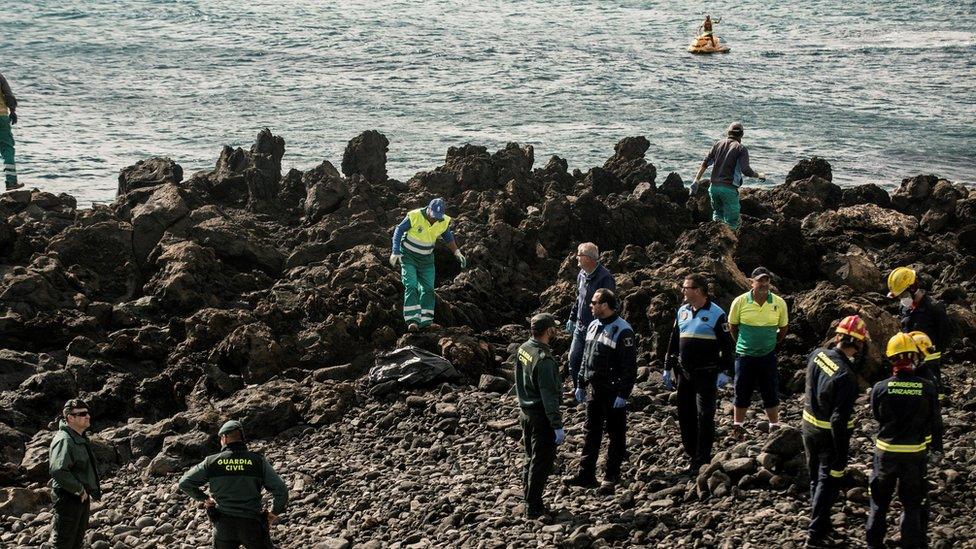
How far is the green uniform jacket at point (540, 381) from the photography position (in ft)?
33.3

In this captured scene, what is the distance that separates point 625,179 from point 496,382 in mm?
10322

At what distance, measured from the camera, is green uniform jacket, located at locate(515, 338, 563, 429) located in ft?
33.3

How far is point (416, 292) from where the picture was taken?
16.2m

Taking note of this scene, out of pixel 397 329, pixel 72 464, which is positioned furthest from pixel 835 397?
pixel 397 329

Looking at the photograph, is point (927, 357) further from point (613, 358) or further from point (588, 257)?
point (588, 257)

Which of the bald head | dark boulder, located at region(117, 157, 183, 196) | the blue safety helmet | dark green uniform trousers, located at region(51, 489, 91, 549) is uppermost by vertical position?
the bald head

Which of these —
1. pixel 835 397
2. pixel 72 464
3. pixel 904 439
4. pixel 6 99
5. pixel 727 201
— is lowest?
pixel 727 201

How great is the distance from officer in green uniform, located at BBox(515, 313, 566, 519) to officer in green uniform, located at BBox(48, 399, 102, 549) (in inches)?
142

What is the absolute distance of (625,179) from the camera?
2373 centimetres

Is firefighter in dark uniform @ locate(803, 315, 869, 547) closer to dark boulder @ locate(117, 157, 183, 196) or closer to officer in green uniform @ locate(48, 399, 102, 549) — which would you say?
officer in green uniform @ locate(48, 399, 102, 549)

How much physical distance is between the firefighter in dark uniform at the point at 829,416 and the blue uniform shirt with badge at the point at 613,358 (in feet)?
5.42

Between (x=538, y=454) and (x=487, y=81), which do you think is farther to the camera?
(x=487, y=81)

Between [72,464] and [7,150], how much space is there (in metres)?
15.4

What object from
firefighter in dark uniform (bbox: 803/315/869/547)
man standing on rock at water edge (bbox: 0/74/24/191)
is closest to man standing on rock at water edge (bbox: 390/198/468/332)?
firefighter in dark uniform (bbox: 803/315/869/547)
